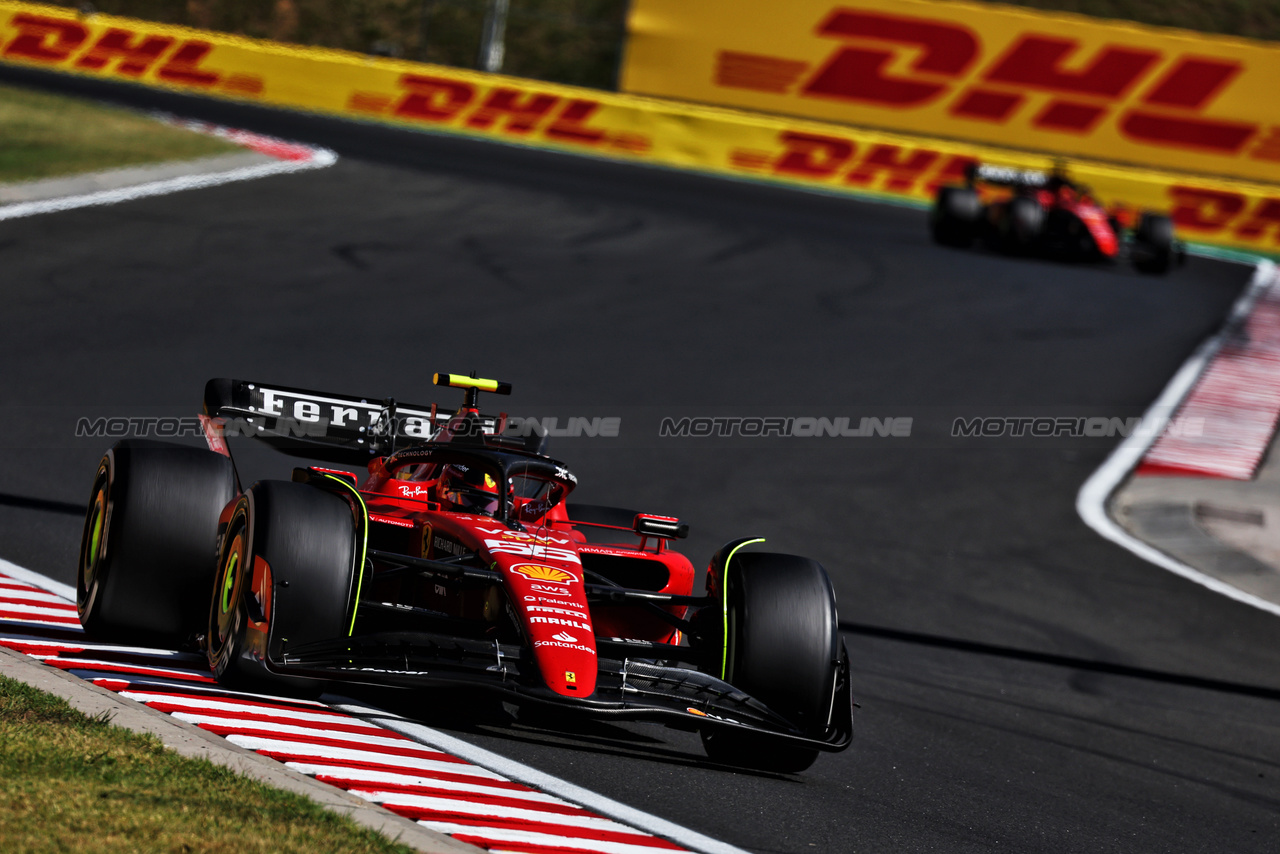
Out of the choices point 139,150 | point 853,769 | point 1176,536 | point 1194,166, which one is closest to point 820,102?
point 1194,166

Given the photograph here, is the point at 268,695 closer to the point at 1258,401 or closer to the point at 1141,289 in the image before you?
the point at 1258,401

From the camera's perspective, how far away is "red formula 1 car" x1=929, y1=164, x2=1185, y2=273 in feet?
74.8

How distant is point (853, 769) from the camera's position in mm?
7164

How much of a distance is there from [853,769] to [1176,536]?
657 cm

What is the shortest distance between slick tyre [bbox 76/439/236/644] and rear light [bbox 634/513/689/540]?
1.80m

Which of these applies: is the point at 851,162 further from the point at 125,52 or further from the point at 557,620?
the point at 557,620

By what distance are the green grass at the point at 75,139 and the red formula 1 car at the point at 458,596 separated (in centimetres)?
1392

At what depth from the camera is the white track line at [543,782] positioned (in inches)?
219

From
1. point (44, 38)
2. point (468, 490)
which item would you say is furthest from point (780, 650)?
point (44, 38)

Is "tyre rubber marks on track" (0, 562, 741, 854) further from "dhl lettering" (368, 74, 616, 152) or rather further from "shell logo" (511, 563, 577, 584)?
"dhl lettering" (368, 74, 616, 152)

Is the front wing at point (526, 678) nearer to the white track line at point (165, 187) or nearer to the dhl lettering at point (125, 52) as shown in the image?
the white track line at point (165, 187)

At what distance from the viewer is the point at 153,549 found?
683 centimetres

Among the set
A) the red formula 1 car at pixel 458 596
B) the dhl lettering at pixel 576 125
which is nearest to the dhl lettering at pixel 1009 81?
the dhl lettering at pixel 576 125

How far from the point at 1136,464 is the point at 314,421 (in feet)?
27.9
